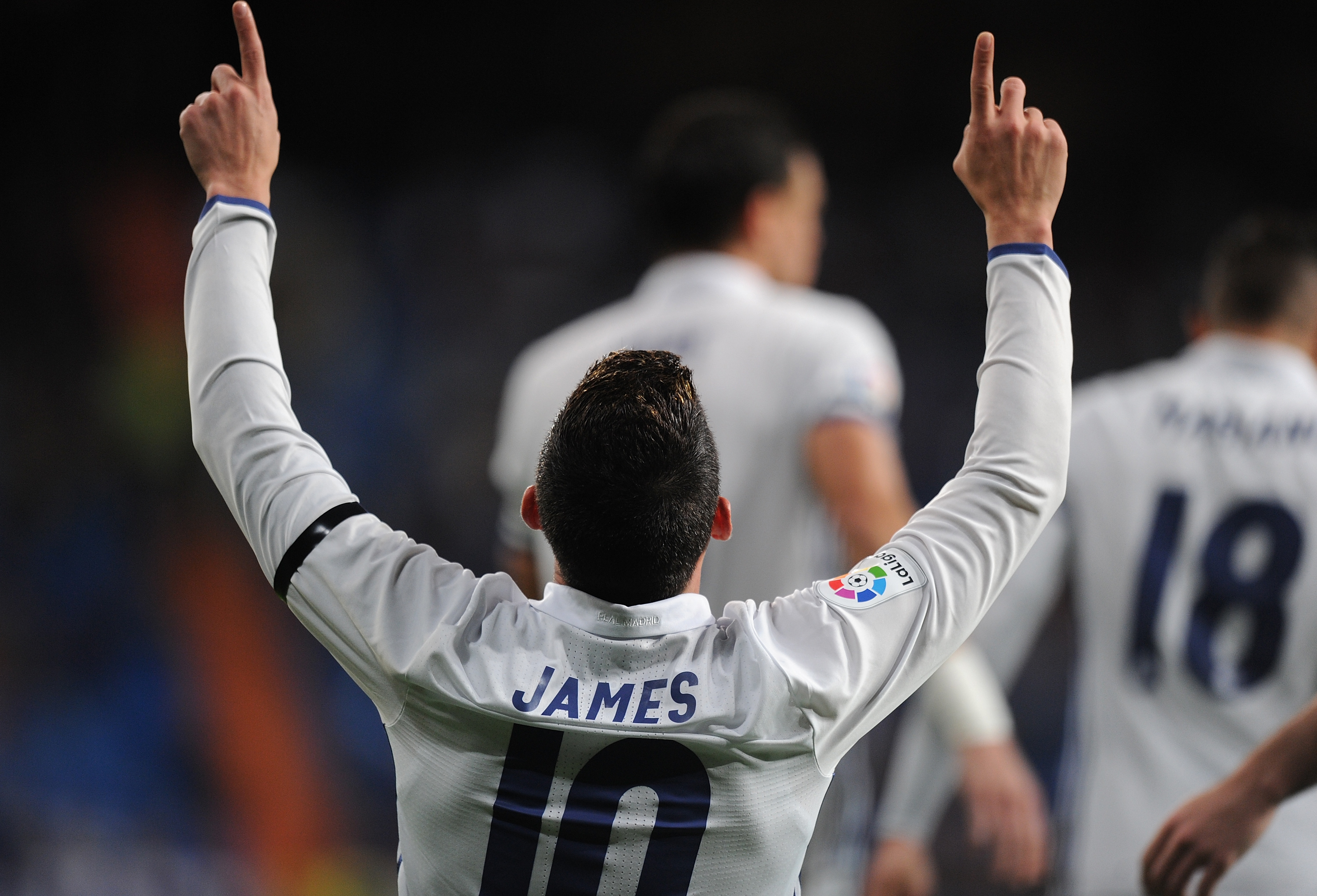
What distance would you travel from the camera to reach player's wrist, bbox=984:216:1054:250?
4.89 ft

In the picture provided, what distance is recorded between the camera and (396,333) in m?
9.60

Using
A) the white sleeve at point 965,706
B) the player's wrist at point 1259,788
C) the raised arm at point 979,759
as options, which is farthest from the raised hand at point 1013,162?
the white sleeve at point 965,706

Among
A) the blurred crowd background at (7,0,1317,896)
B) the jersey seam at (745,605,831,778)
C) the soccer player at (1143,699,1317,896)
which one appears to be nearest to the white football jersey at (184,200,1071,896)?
the jersey seam at (745,605,831,778)

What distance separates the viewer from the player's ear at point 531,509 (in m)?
1.45

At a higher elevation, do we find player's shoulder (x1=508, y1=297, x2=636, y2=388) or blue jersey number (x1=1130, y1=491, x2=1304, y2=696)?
player's shoulder (x1=508, y1=297, x2=636, y2=388)

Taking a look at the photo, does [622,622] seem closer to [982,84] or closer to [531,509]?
[531,509]

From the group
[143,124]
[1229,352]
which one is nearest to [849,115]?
[143,124]

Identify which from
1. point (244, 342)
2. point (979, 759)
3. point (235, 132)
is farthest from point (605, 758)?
point (979, 759)

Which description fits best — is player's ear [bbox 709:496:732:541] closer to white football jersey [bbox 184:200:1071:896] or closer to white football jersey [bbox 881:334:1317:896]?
white football jersey [bbox 184:200:1071:896]

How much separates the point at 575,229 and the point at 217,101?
27.7 feet

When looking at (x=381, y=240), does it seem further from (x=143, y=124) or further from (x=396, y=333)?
(x=143, y=124)

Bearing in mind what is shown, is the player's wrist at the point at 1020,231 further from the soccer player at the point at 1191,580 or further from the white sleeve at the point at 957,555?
the soccer player at the point at 1191,580

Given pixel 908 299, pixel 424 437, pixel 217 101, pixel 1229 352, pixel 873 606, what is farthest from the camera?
pixel 908 299

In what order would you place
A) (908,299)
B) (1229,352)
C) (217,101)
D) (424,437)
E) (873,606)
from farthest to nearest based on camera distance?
(908,299)
(424,437)
(1229,352)
(217,101)
(873,606)
